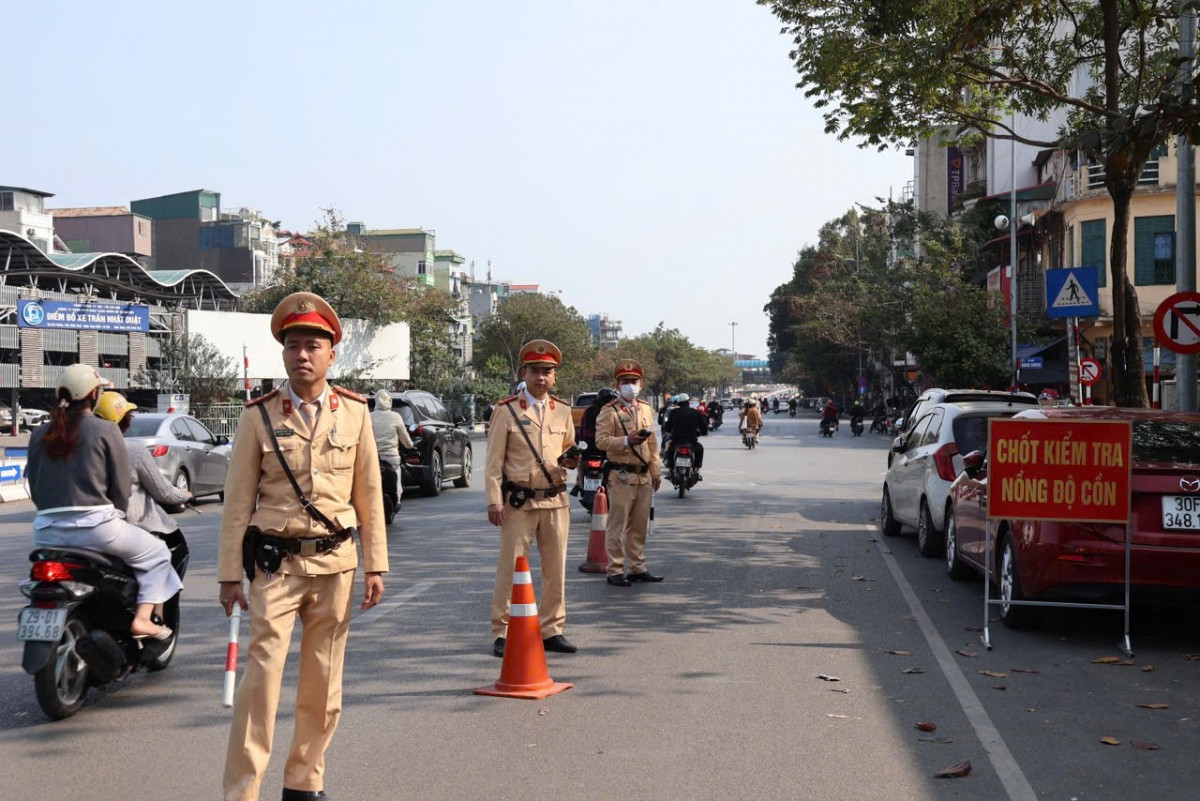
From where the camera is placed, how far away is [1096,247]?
40.4 m

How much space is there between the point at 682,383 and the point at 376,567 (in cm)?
14055

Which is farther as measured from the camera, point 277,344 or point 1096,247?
point 277,344

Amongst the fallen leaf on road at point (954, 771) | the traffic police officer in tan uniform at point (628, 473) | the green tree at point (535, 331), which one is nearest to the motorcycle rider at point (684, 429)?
the traffic police officer in tan uniform at point (628, 473)

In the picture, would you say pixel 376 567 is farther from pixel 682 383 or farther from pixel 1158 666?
pixel 682 383

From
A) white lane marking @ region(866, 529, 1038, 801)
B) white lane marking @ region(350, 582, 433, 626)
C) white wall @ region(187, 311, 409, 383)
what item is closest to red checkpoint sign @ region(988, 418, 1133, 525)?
white lane marking @ region(866, 529, 1038, 801)

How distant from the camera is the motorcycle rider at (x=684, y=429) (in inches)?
788

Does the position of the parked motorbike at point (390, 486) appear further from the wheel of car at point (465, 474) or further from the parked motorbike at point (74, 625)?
the parked motorbike at point (74, 625)

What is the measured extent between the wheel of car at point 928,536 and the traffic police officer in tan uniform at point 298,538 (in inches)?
354

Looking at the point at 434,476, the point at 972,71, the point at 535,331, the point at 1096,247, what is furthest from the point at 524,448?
the point at 535,331

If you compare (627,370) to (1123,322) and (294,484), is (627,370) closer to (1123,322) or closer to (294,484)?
(294,484)

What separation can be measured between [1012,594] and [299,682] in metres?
5.82

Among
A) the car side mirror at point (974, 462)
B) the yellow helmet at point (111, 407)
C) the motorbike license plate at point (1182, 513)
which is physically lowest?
the motorbike license plate at point (1182, 513)

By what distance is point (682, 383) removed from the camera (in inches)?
5714

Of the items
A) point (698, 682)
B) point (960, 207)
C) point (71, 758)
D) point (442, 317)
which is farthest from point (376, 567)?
point (960, 207)
